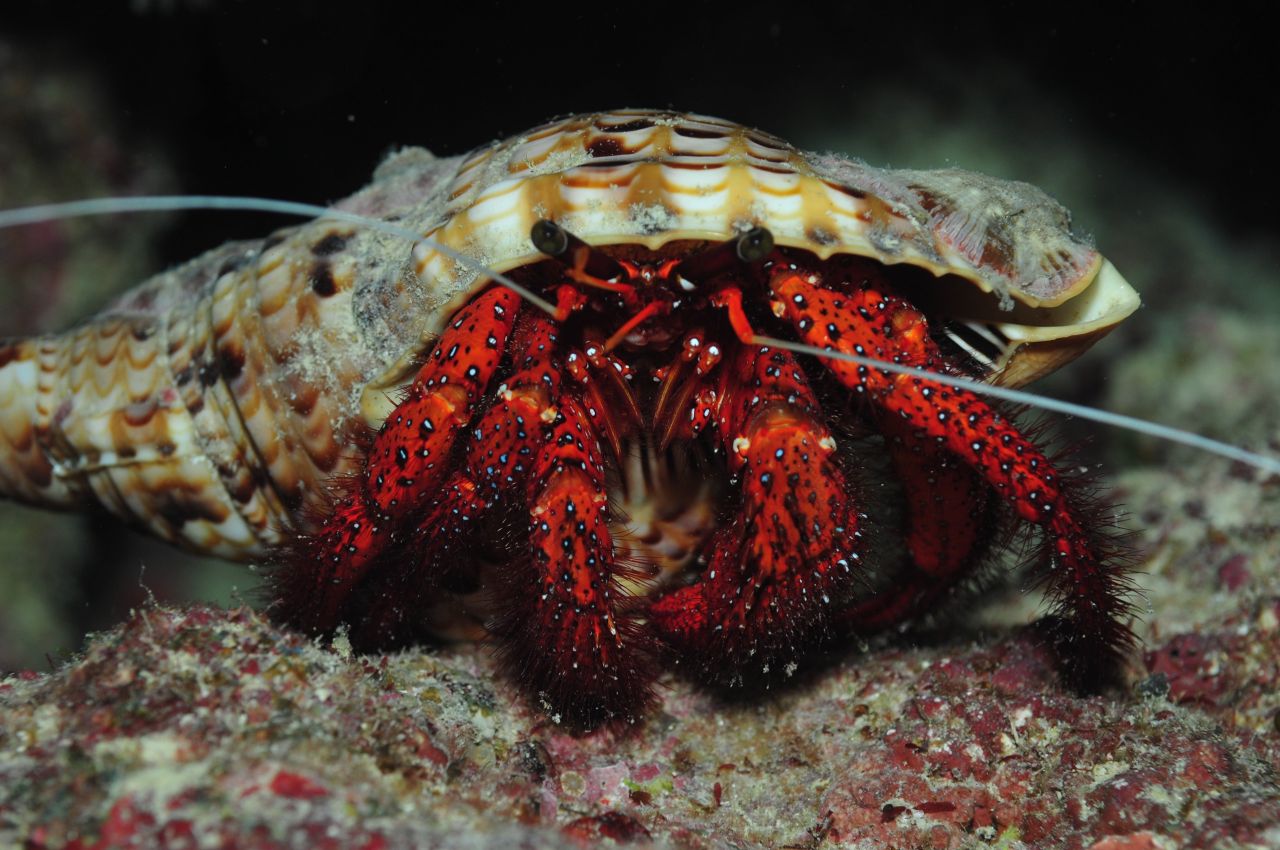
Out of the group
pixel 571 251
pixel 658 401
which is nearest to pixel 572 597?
pixel 658 401

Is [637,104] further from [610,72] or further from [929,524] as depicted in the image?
[929,524]

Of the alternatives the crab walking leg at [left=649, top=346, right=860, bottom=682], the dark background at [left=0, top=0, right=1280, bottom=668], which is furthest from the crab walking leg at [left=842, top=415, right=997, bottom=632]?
the dark background at [left=0, top=0, right=1280, bottom=668]

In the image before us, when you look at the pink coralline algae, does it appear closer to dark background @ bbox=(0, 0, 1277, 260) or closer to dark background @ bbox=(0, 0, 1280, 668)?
dark background @ bbox=(0, 0, 1280, 668)

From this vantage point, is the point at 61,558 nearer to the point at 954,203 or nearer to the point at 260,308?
the point at 260,308

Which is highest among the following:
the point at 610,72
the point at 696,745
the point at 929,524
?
the point at 610,72

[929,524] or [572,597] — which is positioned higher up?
[572,597]

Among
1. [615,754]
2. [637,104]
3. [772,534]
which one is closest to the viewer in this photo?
[772,534]

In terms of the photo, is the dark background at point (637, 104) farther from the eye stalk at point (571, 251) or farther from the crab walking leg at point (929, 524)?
the crab walking leg at point (929, 524)
